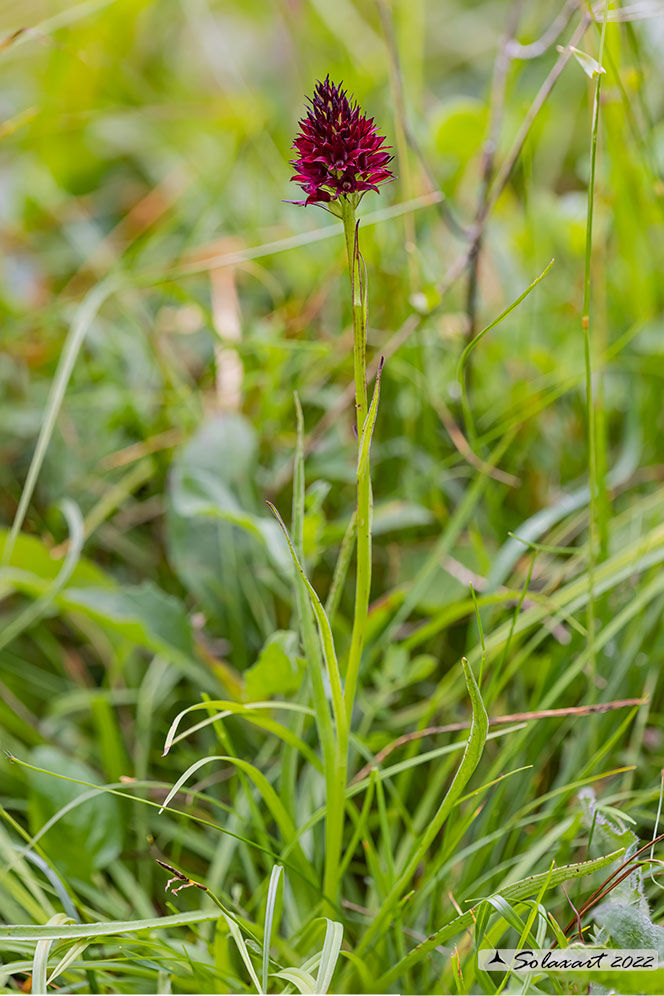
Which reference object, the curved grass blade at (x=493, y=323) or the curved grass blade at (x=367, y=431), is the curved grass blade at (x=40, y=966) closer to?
the curved grass blade at (x=367, y=431)

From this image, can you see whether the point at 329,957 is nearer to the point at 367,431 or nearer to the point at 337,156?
the point at 367,431

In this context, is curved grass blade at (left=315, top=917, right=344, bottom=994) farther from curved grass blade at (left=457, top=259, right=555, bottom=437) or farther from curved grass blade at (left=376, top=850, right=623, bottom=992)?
curved grass blade at (left=457, top=259, right=555, bottom=437)

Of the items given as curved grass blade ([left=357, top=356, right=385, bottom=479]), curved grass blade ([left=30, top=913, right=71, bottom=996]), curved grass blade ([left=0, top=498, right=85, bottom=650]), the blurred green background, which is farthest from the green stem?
curved grass blade ([left=0, top=498, right=85, bottom=650])

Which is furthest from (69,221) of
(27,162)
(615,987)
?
(615,987)

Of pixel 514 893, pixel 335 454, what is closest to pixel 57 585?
pixel 335 454

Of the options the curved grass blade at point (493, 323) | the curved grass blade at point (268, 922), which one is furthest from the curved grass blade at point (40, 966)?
the curved grass blade at point (493, 323)

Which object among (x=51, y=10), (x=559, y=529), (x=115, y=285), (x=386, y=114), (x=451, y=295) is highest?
(x=51, y=10)

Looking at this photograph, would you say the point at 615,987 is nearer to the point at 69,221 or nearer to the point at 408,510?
the point at 408,510
